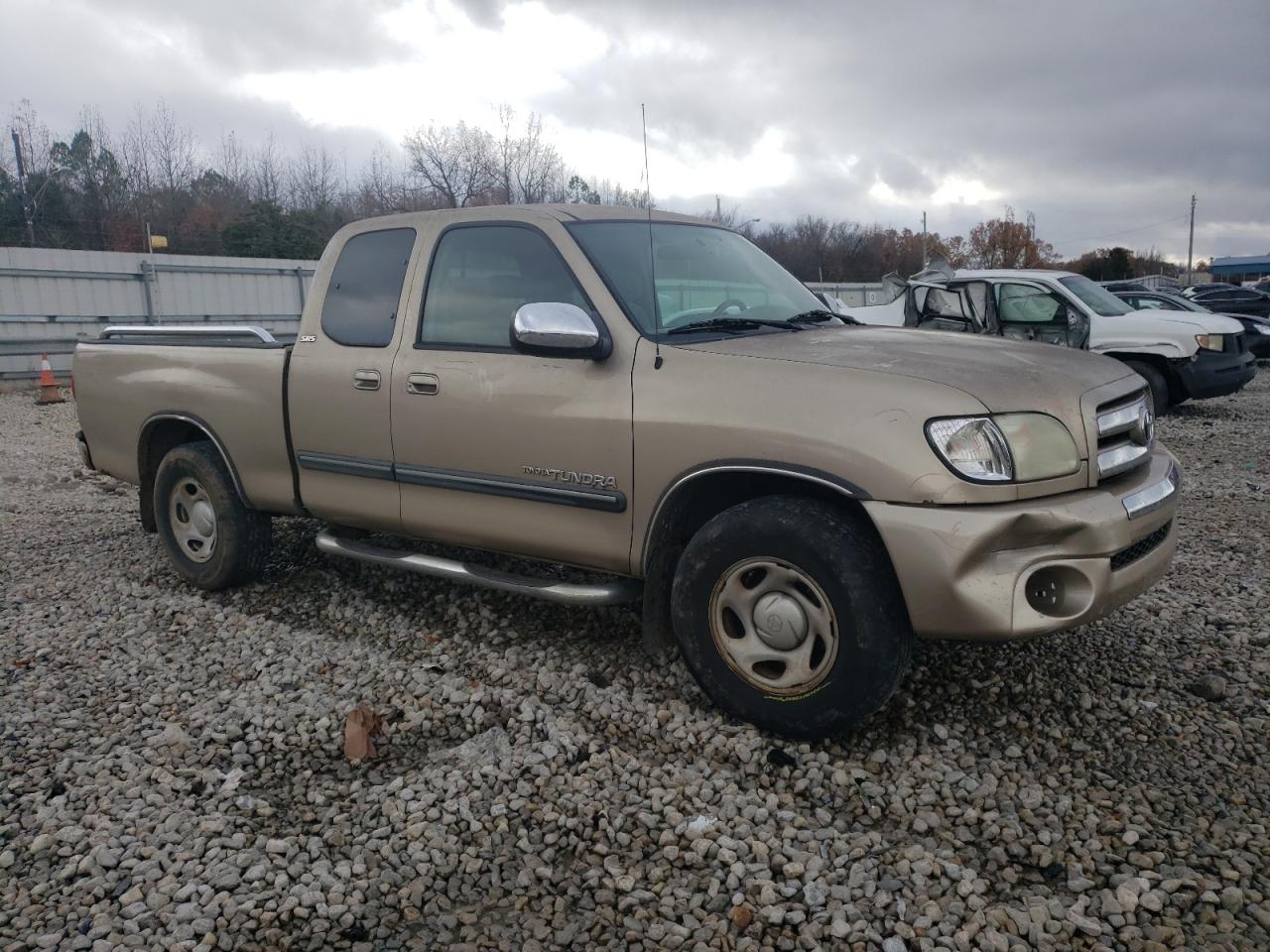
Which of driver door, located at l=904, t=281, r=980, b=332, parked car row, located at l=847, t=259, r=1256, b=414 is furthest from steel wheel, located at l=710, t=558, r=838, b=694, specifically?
driver door, located at l=904, t=281, r=980, b=332

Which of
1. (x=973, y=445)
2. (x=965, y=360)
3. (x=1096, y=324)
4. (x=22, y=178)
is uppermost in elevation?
(x=22, y=178)

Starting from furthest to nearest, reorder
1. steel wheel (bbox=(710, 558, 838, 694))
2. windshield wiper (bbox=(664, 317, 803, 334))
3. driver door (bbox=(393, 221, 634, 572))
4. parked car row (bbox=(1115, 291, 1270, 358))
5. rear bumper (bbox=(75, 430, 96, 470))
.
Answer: parked car row (bbox=(1115, 291, 1270, 358))
rear bumper (bbox=(75, 430, 96, 470))
windshield wiper (bbox=(664, 317, 803, 334))
driver door (bbox=(393, 221, 634, 572))
steel wheel (bbox=(710, 558, 838, 694))

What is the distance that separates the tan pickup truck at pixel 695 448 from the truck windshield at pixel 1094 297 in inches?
297

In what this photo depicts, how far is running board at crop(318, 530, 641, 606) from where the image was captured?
3.65 meters

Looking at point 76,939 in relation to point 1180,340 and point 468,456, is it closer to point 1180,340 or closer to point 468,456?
point 468,456

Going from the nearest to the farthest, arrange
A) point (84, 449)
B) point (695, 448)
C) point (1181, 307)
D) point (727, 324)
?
point (695, 448)
point (727, 324)
point (84, 449)
point (1181, 307)

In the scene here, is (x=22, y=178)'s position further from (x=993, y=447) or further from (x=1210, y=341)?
(x=993, y=447)

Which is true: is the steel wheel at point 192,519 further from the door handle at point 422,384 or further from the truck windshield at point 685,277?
the truck windshield at point 685,277

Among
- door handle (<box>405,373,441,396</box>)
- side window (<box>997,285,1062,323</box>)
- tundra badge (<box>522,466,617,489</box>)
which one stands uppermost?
side window (<box>997,285,1062,323</box>)

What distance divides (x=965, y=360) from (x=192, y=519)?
403 cm

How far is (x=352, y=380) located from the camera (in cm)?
432

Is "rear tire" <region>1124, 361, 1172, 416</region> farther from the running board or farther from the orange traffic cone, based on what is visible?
the orange traffic cone

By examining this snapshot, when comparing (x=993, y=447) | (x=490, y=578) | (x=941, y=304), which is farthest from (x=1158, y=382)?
(x=490, y=578)

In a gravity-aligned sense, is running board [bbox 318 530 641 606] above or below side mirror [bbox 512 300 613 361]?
below
